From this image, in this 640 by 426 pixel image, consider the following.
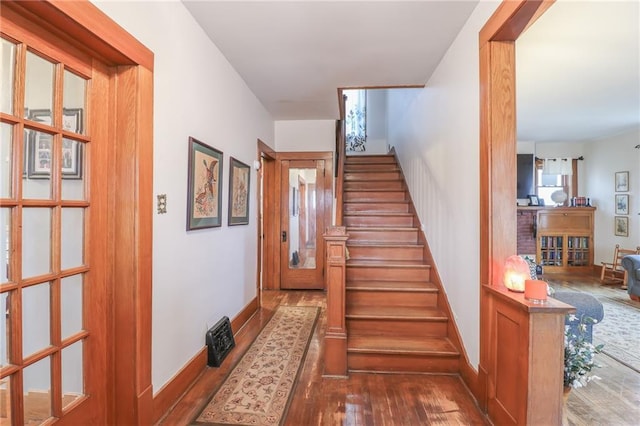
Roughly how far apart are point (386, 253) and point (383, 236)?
13.4 inches

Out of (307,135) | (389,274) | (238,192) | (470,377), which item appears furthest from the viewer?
(307,135)

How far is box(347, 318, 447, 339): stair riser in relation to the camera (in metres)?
2.74

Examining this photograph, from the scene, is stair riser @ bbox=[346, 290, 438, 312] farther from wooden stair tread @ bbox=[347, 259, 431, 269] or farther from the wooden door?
the wooden door

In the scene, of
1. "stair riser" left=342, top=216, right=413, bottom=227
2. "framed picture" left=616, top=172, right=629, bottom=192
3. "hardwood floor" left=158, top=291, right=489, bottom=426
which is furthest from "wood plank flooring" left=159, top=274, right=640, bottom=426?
"framed picture" left=616, top=172, right=629, bottom=192

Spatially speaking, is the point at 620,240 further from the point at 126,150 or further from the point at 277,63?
the point at 126,150

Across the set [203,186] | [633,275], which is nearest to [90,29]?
[203,186]

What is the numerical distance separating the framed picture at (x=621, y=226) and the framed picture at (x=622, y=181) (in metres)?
0.55

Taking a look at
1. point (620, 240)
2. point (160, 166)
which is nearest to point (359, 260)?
point (160, 166)

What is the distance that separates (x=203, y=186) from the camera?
7.93 feet

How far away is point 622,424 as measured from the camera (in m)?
1.92

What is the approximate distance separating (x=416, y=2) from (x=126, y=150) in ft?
6.58

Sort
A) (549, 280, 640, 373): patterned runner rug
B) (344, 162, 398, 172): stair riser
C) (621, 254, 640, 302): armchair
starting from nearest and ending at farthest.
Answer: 1. (549, 280, 640, 373): patterned runner rug
2. (621, 254, 640, 302): armchair
3. (344, 162, 398, 172): stair riser

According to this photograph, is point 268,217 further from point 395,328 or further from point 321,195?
point 395,328

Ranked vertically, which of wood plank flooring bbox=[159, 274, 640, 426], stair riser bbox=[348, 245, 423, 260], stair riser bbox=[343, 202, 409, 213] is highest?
stair riser bbox=[343, 202, 409, 213]
